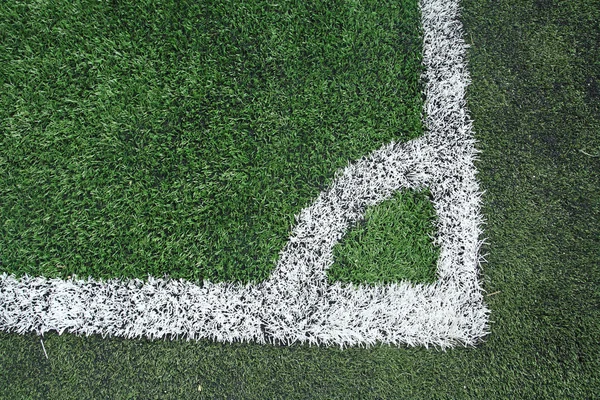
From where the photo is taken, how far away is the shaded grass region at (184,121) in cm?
175

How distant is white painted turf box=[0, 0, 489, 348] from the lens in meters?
1.69

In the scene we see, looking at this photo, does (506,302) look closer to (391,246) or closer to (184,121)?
(391,246)

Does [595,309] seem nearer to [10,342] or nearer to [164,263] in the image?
[164,263]

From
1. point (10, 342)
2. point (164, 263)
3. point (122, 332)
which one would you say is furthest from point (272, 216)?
point (10, 342)

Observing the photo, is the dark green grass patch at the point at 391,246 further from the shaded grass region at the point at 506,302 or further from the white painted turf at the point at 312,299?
the shaded grass region at the point at 506,302

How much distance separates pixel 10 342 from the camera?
1.70 metres

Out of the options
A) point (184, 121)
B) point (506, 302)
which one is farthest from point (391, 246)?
point (184, 121)

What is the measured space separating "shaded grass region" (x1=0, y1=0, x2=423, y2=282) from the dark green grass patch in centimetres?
27

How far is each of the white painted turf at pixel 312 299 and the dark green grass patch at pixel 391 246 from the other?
37 mm

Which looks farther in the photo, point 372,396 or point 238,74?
point 238,74

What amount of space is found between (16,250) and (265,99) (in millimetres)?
1344

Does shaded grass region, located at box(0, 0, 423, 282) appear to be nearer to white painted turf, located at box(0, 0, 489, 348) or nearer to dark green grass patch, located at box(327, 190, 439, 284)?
white painted turf, located at box(0, 0, 489, 348)

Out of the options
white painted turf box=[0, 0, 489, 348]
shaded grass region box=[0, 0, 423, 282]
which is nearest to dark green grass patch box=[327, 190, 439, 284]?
white painted turf box=[0, 0, 489, 348]

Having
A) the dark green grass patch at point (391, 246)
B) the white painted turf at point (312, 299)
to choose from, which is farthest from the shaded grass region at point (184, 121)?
the dark green grass patch at point (391, 246)
